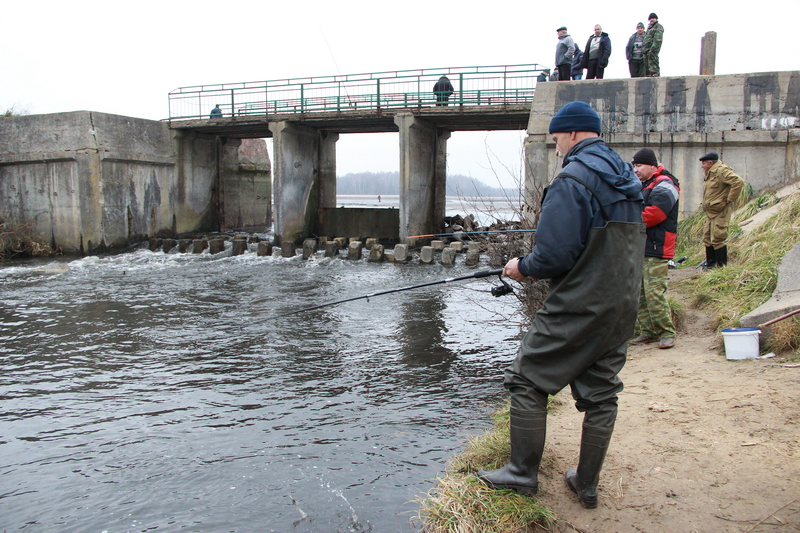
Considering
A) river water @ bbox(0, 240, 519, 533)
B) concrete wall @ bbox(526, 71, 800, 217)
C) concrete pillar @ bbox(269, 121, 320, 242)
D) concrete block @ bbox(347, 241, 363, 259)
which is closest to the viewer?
river water @ bbox(0, 240, 519, 533)

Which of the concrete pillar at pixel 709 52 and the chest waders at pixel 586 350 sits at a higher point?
the concrete pillar at pixel 709 52

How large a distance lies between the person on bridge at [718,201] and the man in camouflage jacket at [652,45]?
18.7ft

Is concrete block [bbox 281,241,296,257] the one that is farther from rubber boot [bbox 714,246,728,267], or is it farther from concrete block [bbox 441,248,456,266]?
rubber boot [bbox 714,246,728,267]

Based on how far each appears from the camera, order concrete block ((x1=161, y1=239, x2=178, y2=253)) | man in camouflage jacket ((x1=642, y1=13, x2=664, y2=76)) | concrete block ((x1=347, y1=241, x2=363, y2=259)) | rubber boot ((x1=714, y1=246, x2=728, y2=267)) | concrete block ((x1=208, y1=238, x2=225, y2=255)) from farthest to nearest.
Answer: concrete block ((x1=161, y1=239, x2=178, y2=253)) < concrete block ((x1=208, y1=238, x2=225, y2=255)) < concrete block ((x1=347, y1=241, x2=363, y2=259)) < man in camouflage jacket ((x1=642, y1=13, x2=664, y2=76)) < rubber boot ((x1=714, y1=246, x2=728, y2=267))

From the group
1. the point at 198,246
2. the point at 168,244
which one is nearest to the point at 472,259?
the point at 198,246

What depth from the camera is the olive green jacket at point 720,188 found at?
24.8ft

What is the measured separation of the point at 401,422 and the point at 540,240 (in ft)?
8.49

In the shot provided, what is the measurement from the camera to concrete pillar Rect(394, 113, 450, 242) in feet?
55.9

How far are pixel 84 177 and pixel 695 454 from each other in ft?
59.0

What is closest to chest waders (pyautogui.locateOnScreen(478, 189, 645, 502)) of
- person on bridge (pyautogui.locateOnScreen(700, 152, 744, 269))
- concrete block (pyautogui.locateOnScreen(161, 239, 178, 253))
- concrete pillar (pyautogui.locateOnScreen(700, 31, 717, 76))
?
person on bridge (pyautogui.locateOnScreen(700, 152, 744, 269))

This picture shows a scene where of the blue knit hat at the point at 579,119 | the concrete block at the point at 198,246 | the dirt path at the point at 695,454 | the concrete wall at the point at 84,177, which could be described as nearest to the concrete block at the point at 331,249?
the concrete block at the point at 198,246

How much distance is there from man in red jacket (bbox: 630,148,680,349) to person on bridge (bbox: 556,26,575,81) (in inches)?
362

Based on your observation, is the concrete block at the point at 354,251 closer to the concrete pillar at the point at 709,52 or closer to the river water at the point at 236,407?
the river water at the point at 236,407

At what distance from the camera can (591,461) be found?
9.41 ft
